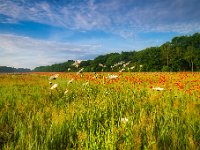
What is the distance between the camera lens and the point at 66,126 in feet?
11.6

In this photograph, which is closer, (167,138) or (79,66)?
(167,138)

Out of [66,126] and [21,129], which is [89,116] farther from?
[21,129]

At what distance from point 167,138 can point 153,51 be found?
79473 millimetres

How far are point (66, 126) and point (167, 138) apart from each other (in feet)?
4.80

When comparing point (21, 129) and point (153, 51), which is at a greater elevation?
point (153, 51)

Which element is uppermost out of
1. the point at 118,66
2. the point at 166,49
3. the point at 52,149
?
the point at 166,49

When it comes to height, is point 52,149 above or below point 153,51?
below

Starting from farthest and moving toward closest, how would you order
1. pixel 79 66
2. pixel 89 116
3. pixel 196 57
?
1. pixel 196 57
2. pixel 79 66
3. pixel 89 116

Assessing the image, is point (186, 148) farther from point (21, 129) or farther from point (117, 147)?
point (21, 129)

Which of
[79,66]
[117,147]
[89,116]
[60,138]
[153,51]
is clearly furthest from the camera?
[153,51]

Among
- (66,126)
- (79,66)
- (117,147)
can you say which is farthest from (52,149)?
(79,66)

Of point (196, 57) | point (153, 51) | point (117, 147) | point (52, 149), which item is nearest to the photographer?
point (117, 147)

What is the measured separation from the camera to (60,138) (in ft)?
10.6

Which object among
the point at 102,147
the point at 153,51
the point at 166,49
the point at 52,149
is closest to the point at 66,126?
the point at 52,149
